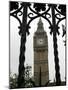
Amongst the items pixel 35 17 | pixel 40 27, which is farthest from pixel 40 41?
pixel 35 17

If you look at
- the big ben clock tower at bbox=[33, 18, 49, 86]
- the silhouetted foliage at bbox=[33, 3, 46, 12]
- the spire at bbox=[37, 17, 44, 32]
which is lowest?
the big ben clock tower at bbox=[33, 18, 49, 86]

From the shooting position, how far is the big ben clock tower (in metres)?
2.43

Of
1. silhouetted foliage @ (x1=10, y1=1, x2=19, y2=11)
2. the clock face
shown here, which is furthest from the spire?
silhouetted foliage @ (x1=10, y1=1, x2=19, y2=11)

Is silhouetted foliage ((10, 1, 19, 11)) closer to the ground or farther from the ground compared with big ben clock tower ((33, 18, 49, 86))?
A: farther from the ground

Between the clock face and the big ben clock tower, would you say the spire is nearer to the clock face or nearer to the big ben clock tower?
the big ben clock tower

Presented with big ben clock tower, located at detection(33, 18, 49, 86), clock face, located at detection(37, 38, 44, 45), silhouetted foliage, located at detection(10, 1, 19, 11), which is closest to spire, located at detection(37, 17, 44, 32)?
big ben clock tower, located at detection(33, 18, 49, 86)

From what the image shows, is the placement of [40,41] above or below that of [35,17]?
below

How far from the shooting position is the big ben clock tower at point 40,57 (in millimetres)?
2426

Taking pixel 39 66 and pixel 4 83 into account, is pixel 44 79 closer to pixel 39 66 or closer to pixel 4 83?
pixel 39 66

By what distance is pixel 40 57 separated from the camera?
244 cm

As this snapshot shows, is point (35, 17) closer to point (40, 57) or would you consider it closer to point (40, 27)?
point (40, 27)

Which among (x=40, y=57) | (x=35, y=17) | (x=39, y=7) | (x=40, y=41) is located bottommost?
(x=40, y=57)

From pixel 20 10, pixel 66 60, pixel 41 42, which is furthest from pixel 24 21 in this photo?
Result: pixel 66 60

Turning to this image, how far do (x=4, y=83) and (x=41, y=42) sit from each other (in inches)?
23.9
